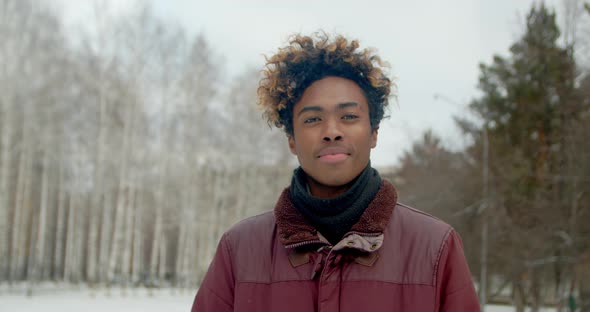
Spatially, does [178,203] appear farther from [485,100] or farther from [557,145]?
[557,145]

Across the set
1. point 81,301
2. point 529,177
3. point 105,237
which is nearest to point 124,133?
point 105,237

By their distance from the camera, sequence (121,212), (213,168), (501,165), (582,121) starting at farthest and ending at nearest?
(213,168), (121,212), (501,165), (582,121)

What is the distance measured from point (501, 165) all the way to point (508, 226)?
260 cm

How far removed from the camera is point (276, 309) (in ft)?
6.93

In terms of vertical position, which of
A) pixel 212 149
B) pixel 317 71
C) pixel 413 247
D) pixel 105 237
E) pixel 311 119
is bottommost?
pixel 105 237

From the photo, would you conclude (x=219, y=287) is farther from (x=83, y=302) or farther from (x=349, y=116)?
(x=83, y=302)

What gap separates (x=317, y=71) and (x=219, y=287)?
831 mm

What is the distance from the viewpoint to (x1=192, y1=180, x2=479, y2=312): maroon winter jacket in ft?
6.69

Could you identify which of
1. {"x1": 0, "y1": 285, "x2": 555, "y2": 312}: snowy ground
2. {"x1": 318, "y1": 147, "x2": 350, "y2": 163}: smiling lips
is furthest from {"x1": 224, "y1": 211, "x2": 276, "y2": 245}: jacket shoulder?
{"x1": 0, "y1": 285, "x2": 555, "y2": 312}: snowy ground

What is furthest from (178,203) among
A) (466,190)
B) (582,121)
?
(582,121)

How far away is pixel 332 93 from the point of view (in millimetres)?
2270

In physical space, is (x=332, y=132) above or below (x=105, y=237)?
above

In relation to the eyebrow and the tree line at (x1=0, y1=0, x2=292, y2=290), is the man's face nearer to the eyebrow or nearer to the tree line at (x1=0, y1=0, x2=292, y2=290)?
the eyebrow

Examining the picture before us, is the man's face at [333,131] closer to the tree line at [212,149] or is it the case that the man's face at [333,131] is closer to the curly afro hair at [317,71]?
the curly afro hair at [317,71]
